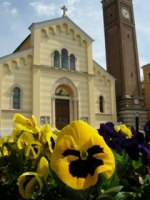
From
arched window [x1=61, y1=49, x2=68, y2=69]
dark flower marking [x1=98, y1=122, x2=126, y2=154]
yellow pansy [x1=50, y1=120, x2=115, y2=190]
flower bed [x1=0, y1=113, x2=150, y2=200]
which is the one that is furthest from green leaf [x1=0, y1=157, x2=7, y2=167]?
arched window [x1=61, y1=49, x2=68, y2=69]

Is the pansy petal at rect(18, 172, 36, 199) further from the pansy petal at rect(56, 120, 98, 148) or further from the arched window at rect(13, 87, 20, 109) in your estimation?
the arched window at rect(13, 87, 20, 109)

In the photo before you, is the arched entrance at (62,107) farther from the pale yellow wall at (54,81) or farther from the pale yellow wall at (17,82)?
the pale yellow wall at (17,82)

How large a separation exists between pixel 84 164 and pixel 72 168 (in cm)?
7

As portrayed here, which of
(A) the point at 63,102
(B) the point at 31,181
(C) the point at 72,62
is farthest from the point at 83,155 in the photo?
(C) the point at 72,62

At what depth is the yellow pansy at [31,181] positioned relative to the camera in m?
0.96

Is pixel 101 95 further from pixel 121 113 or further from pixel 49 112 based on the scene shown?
pixel 49 112

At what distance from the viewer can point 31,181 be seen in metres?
0.96

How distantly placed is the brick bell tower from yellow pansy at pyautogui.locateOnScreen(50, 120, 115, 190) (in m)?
21.6

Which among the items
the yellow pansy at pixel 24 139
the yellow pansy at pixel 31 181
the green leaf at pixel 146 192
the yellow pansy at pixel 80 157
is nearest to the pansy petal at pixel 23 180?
the yellow pansy at pixel 31 181

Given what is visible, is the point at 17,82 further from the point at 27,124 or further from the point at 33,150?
the point at 33,150

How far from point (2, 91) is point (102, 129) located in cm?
1553

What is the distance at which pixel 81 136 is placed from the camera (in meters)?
0.94

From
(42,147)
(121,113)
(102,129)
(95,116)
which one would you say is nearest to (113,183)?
(42,147)

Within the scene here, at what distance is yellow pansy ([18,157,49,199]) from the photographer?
96cm
